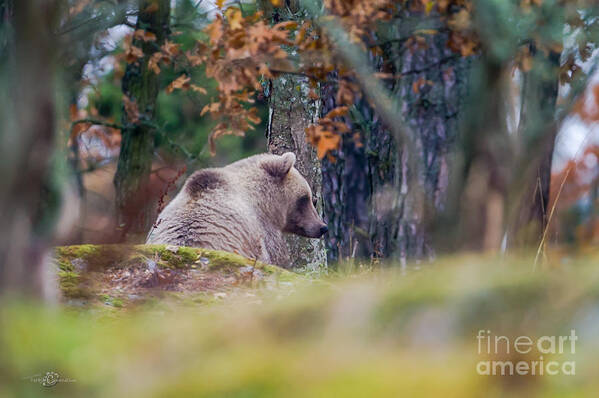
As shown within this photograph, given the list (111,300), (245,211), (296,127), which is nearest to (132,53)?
(296,127)

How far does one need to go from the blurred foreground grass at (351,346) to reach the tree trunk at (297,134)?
22.9 ft

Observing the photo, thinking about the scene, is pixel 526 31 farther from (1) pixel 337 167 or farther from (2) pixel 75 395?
(2) pixel 75 395

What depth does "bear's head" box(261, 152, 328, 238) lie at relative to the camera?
945 cm

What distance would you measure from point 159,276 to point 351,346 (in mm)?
3781

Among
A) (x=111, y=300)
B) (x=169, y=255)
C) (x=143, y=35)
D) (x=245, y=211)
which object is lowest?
(x=111, y=300)

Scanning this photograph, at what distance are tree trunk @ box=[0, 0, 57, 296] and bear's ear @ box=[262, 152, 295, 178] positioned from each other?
18.7 feet

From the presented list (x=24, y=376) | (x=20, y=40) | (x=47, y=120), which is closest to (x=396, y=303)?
(x=24, y=376)

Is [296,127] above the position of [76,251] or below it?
above

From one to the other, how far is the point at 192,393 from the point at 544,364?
50.7 inches

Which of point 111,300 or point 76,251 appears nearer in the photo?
point 111,300

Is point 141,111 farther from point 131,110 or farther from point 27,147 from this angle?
point 27,147

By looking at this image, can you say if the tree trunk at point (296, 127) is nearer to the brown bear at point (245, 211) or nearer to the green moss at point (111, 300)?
the brown bear at point (245, 211)

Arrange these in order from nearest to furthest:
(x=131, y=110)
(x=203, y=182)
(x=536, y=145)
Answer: (x=536, y=145) < (x=203, y=182) < (x=131, y=110)

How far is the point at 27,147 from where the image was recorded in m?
3.31
